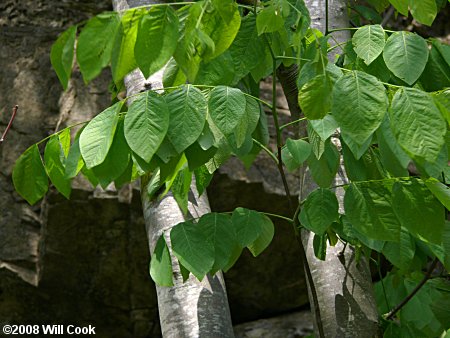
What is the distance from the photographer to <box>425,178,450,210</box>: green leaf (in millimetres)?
1198

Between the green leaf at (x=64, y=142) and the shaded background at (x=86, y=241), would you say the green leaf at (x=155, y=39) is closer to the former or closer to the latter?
the green leaf at (x=64, y=142)

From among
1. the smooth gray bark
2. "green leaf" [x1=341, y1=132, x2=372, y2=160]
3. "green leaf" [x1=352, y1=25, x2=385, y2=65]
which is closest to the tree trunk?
the smooth gray bark

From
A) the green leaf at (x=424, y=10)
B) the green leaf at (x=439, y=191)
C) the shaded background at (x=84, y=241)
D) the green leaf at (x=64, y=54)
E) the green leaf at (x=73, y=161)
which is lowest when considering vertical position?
the green leaf at (x=439, y=191)

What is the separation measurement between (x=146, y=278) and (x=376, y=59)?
2.36m

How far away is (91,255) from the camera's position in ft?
11.8

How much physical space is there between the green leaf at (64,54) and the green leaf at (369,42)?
496 mm

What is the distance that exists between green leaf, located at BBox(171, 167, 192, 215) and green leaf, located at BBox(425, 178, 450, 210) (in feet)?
1.48

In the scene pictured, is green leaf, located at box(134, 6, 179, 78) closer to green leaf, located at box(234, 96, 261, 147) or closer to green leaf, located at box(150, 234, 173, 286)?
green leaf, located at box(234, 96, 261, 147)

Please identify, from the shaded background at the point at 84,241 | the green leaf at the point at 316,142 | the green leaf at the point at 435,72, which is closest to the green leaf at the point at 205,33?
the green leaf at the point at 316,142

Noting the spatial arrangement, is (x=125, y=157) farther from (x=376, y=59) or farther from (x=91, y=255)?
(x=91, y=255)

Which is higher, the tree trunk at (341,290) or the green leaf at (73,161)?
the green leaf at (73,161)

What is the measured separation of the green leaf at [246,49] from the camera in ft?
4.25

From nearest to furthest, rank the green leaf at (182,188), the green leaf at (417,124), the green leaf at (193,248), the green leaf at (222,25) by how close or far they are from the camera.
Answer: the green leaf at (417,124) < the green leaf at (222,25) < the green leaf at (193,248) < the green leaf at (182,188)

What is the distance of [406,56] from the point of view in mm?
1301
